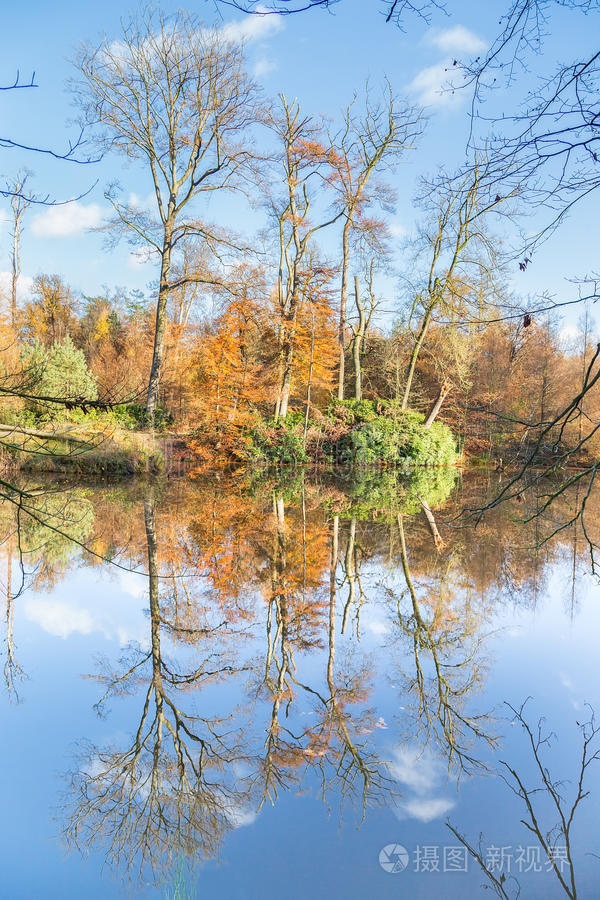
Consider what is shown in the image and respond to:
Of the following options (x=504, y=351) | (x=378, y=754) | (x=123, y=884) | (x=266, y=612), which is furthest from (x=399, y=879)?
(x=504, y=351)

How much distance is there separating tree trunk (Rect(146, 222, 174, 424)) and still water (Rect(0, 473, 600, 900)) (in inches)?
472

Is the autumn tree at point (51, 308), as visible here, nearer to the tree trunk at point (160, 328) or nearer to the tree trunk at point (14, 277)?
the tree trunk at point (14, 277)

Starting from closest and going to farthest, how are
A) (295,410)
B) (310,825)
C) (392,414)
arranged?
(310,825), (392,414), (295,410)

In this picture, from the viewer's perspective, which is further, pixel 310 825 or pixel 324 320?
pixel 324 320

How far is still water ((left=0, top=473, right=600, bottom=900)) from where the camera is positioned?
7.18 feet

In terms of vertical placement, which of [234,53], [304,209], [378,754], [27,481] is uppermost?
[234,53]

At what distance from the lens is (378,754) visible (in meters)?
2.82

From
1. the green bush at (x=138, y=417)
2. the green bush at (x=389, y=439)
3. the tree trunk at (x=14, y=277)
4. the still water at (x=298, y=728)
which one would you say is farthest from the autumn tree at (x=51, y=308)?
the still water at (x=298, y=728)

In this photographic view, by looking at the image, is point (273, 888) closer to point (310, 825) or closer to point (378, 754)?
point (310, 825)

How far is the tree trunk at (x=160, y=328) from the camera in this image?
17953 mm

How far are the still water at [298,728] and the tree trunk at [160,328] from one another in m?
12.0

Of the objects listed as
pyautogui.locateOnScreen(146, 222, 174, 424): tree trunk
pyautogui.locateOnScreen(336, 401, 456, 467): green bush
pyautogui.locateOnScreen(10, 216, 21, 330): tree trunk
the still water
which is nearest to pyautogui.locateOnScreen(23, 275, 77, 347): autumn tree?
pyautogui.locateOnScreen(10, 216, 21, 330): tree trunk

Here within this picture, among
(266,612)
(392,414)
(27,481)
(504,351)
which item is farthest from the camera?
(504,351)

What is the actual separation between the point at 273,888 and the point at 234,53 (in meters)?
21.4
